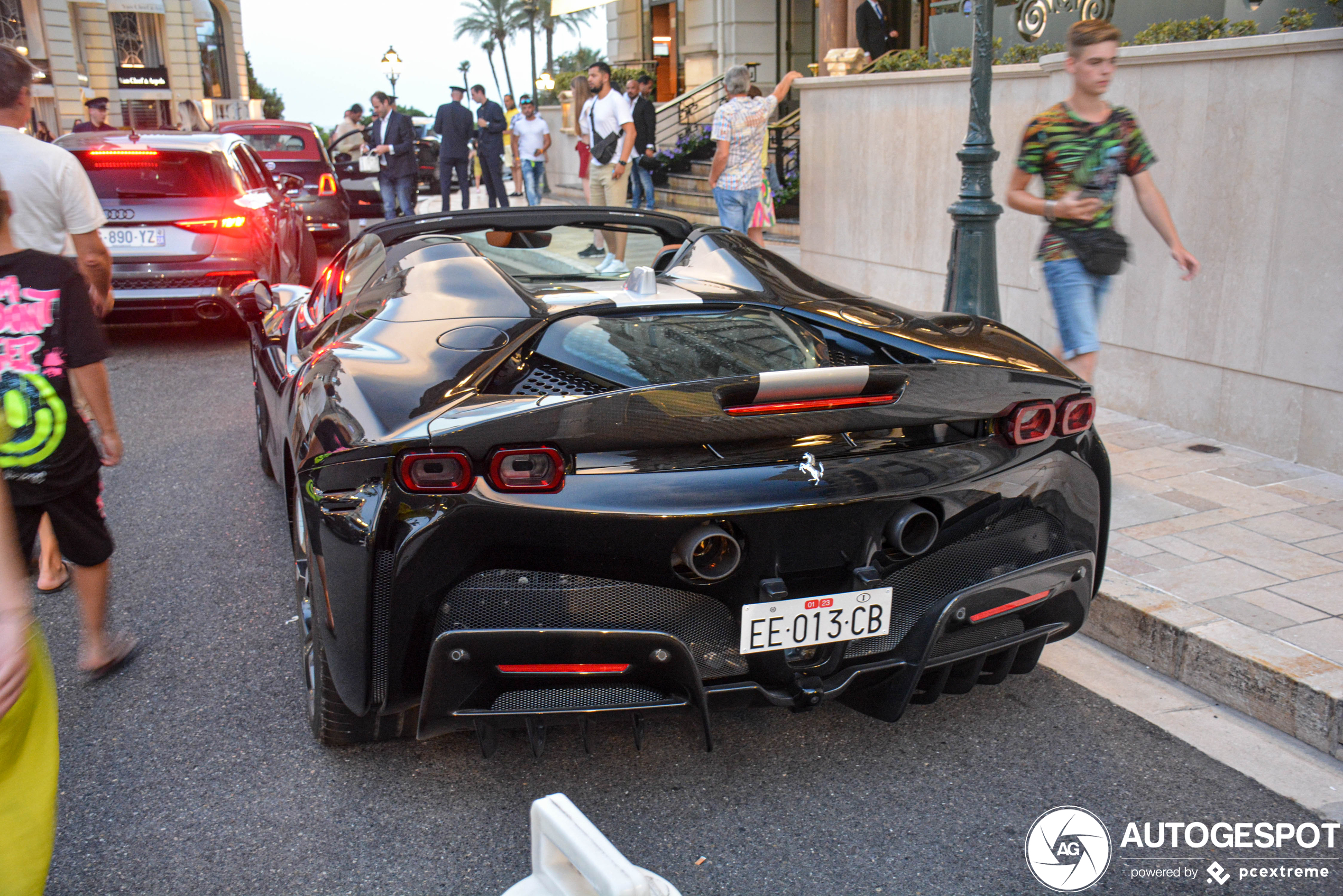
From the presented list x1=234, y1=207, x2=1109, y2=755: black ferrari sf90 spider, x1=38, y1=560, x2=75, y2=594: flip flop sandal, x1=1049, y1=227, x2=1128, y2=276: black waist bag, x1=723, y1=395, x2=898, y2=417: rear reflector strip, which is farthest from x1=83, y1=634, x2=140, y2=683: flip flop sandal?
x1=1049, y1=227, x2=1128, y2=276: black waist bag

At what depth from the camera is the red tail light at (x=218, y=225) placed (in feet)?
28.1

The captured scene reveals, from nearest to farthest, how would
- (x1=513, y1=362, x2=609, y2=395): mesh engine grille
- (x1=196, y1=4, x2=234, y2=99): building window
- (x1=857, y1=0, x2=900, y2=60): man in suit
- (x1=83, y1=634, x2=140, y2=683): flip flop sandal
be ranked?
(x1=513, y1=362, x2=609, y2=395): mesh engine grille, (x1=83, y1=634, x2=140, y2=683): flip flop sandal, (x1=857, y1=0, x2=900, y2=60): man in suit, (x1=196, y1=4, x2=234, y2=99): building window

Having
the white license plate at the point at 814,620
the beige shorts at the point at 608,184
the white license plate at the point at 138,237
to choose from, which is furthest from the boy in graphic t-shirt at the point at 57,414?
the beige shorts at the point at 608,184

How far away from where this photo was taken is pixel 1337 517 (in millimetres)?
4492

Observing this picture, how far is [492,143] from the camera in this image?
1700 cm

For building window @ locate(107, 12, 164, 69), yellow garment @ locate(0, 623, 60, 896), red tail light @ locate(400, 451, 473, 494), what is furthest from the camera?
building window @ locate(107, 12, 164, 69)

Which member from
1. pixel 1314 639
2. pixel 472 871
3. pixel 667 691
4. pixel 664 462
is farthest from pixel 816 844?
pixel 1314 639

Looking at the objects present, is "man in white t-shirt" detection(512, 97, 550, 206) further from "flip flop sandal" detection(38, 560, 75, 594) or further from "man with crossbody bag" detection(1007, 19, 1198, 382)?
"flip flop sandal" detection(38, 560, 75, 594)

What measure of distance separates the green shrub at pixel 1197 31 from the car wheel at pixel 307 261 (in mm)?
7543

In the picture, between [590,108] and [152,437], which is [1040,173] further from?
[590,108]

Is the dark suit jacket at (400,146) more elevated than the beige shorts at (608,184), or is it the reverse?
the dark suit jacket at (400,146)

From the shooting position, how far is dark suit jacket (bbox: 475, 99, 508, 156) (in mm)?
16859

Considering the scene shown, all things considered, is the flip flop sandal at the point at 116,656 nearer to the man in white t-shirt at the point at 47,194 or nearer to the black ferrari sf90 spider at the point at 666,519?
the black ferrari sf90 spider at the point at 666,519

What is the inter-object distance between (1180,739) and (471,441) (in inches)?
83.8
